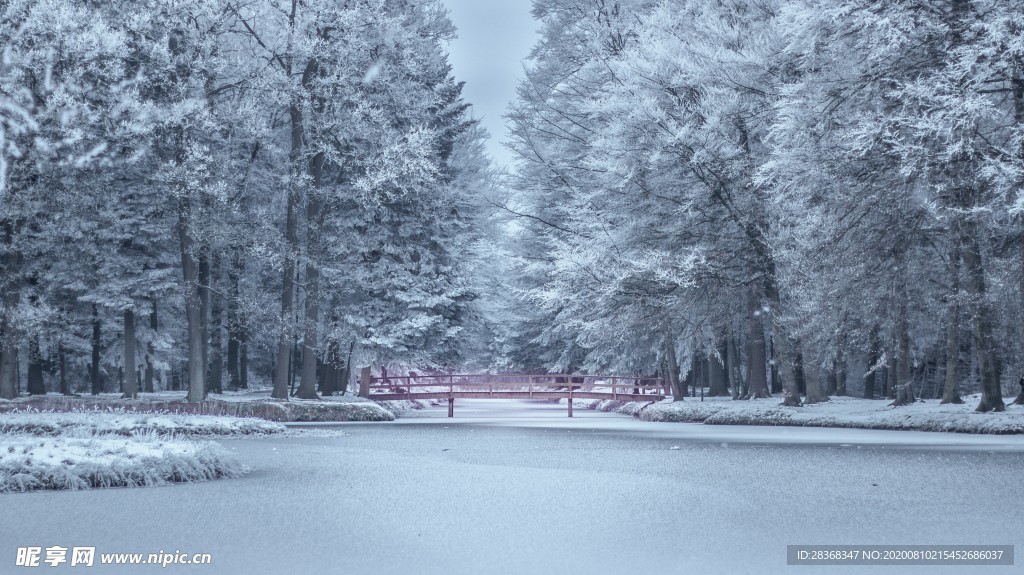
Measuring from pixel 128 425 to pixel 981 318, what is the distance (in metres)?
15.7

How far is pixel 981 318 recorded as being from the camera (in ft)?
60.2

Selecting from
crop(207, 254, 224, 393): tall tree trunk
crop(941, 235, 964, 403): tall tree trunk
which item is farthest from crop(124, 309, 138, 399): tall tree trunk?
crop(941, 235, 964, 403): tall tree trunk

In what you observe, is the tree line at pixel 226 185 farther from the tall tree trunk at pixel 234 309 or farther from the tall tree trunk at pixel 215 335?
the tall tree trunk at pixel 234 309

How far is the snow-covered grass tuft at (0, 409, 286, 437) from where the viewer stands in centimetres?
1523

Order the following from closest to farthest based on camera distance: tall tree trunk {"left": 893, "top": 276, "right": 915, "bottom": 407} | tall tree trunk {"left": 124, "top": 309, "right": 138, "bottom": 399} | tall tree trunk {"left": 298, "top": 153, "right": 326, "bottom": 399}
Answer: tall tree trunk {"left": 893, "top": 276, "right": 915, "bottom": 407} < tall tree trunk {"left": 298, "top": 153, "right": 326, "bottom": 399} < tall tree trunk {"left": 124, "top": 309, "right": 138, "bottom": 399}

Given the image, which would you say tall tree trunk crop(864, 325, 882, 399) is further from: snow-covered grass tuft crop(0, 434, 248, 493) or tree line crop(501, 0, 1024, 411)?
snow-covered grass tuft crop(0, 434, 248, 493)

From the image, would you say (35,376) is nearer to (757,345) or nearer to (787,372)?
(757,345)

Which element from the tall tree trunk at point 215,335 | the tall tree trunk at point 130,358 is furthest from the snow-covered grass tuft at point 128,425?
the tall tree trunk at point 215,335

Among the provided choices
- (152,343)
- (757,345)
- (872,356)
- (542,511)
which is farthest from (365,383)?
(542,511)

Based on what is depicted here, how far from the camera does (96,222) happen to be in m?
27.1

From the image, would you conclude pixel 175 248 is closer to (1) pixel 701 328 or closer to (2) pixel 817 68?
(1) pixel 701 328

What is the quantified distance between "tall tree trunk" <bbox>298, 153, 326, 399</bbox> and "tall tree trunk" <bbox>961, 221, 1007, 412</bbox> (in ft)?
53.0

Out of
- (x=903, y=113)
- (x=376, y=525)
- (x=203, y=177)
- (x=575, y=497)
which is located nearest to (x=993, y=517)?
(x=575, y=497)

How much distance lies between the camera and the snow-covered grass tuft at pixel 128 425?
15234 millimetres
